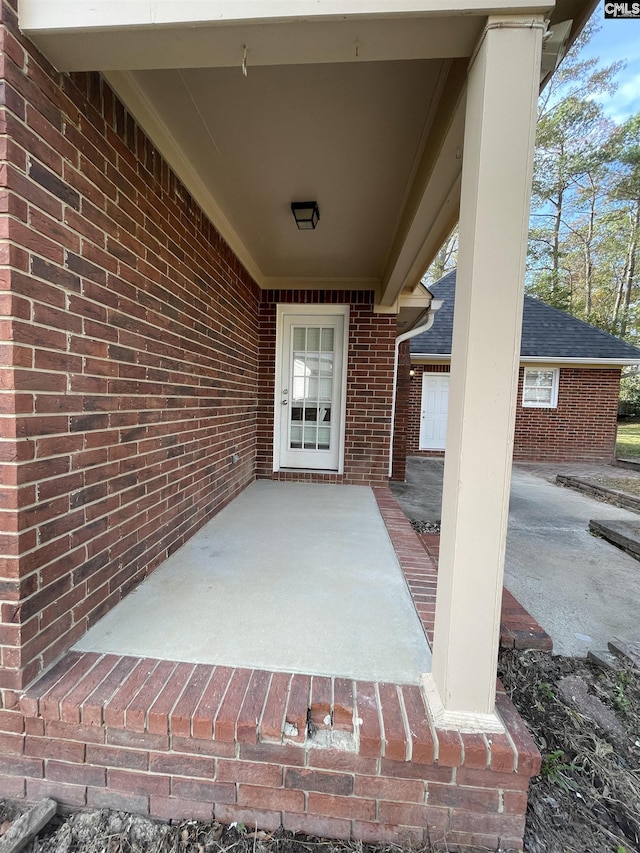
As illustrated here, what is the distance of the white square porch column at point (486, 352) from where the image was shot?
43.0 inches

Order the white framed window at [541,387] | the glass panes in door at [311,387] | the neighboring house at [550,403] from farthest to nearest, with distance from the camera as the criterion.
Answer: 1. the white framed window at [541,387]
2. the neighboring house at [550,403]
3. the glass panes in door at [311,387]

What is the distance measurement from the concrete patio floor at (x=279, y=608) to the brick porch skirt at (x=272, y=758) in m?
0.15

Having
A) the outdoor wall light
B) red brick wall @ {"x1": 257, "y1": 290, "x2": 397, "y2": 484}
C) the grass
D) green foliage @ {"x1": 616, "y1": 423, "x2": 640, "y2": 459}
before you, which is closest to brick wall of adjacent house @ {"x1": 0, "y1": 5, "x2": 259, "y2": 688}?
the outdoor wall light

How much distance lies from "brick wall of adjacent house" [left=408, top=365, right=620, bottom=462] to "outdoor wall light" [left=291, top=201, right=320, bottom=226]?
6724 millimetres

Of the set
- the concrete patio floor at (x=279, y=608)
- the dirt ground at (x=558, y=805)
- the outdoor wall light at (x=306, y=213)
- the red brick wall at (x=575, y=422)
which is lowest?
the dirt ground at (x=558, y=805)

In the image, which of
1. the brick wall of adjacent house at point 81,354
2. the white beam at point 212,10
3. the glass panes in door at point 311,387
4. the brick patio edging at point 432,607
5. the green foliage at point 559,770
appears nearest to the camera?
the white beam at point 212,10

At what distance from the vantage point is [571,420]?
30.0 ft

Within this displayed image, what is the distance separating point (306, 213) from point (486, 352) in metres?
2.20

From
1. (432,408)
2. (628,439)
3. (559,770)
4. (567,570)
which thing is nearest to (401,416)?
(567,570)

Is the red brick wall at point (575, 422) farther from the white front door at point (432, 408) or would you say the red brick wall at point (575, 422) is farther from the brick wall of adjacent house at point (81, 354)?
the brick wall of adjacent house at point (81, 354)

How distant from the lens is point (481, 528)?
3.91 ft

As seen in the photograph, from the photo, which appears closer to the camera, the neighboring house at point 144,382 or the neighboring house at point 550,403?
the neighboring house at point 144,382

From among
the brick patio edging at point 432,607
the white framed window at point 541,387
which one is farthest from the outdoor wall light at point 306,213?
the white framed window at point 541,387

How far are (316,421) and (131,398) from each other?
9.72ft
